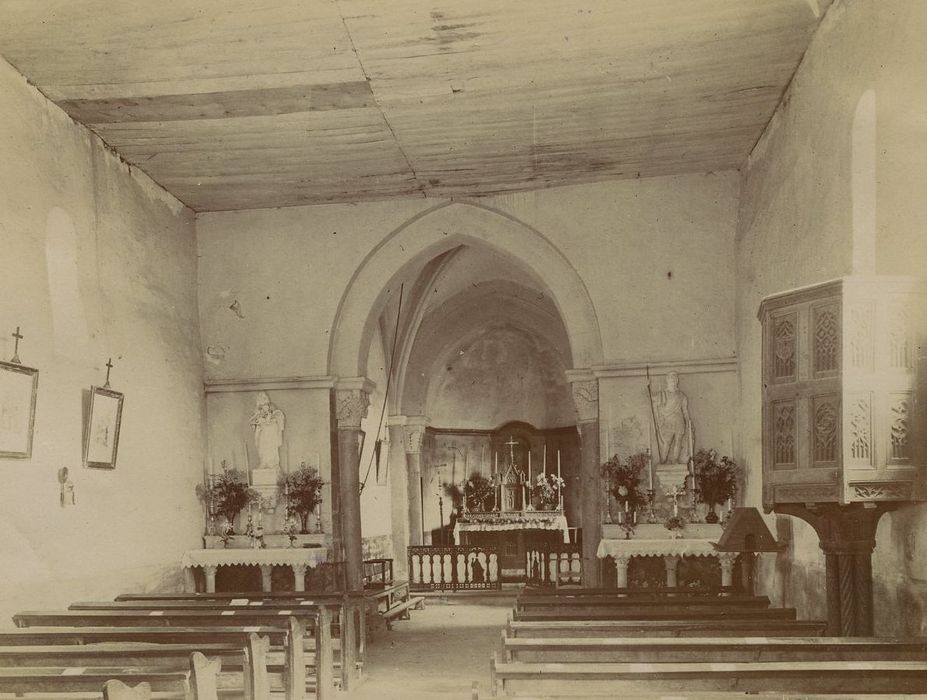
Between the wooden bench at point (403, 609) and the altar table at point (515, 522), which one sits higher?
the altar table at point (515, 522)

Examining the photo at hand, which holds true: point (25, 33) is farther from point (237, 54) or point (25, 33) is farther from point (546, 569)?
point (546, 569)

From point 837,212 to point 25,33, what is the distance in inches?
251

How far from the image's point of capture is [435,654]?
9523 millimetres

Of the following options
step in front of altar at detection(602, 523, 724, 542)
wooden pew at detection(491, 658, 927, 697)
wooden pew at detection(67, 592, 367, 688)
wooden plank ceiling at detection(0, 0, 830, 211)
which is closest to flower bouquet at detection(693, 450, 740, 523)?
step in front of altar at detection(602, 523, 724, 542)

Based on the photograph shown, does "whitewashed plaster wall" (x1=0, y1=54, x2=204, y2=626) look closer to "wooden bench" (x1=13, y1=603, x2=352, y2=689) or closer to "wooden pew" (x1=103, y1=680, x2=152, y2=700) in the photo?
"wooden bench" (x1=13, y1=603, x2=352, y2=689)

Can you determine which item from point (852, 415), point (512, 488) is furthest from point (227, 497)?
point (512, 488)

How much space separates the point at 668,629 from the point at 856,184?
3410mm

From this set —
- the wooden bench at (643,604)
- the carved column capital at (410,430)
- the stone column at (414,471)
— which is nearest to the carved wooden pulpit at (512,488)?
the stone column at (414,471)

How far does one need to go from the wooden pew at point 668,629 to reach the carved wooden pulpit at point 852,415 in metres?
0.37

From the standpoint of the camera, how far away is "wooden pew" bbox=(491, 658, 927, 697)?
3.88 meters

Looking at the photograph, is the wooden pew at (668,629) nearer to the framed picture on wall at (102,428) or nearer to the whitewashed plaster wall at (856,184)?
the whitewashed plaster wall at (856,184)

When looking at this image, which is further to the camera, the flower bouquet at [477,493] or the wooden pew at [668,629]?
the flower bouquet at [477,493]

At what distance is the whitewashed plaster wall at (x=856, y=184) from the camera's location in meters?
5.66

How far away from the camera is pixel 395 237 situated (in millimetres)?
11875
